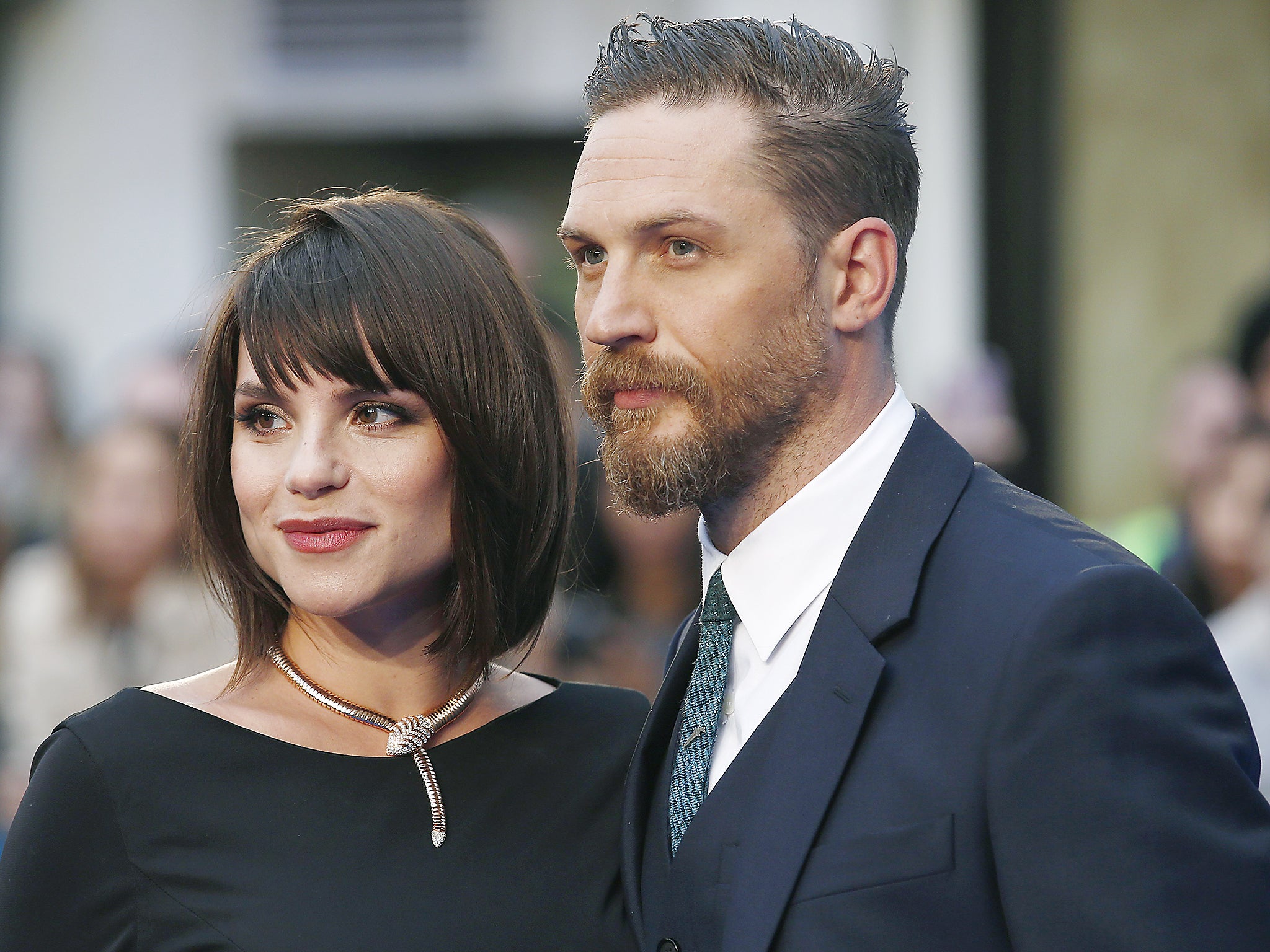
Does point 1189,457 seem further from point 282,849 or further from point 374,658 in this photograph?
point 282,849

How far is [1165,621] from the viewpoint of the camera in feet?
6.49

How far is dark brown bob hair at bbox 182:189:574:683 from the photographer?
2557mm

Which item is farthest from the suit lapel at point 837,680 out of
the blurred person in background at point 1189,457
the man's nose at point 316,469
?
the blurred person in background at point 1189,457

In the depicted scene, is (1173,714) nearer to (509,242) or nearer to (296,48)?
(509,242)

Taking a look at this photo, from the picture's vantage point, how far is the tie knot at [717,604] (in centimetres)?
251

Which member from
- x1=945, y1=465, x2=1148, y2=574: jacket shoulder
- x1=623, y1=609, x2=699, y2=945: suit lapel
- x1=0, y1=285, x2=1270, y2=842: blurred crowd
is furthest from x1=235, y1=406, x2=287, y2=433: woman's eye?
x1=0, y1=285, x2=1270, y2=842: blurred crowd

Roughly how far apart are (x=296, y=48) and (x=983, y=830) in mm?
7579

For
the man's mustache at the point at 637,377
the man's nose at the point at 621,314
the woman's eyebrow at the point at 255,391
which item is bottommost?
the woman's eyebrow at the point at 255,391

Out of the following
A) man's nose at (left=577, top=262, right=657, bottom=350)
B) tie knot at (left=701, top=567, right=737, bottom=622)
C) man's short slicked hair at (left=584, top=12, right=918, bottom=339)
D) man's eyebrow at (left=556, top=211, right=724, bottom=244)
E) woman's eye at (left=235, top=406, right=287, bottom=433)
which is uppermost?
man's short slicked hair at (left=584, top=12, right=918, bottom=339)

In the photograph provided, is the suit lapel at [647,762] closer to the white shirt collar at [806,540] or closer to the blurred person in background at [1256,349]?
the white shirt collar at [806,540]

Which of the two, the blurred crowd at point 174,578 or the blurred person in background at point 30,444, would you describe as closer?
the blurred crowd at point 174,578

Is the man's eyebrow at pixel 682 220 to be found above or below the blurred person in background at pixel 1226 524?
above

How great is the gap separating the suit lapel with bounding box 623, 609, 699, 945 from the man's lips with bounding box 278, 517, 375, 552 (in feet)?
1.89

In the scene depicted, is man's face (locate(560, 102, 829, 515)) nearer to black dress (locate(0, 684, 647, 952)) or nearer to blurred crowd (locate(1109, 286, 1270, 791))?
black dress (locate(0, 684, 647, 952))
